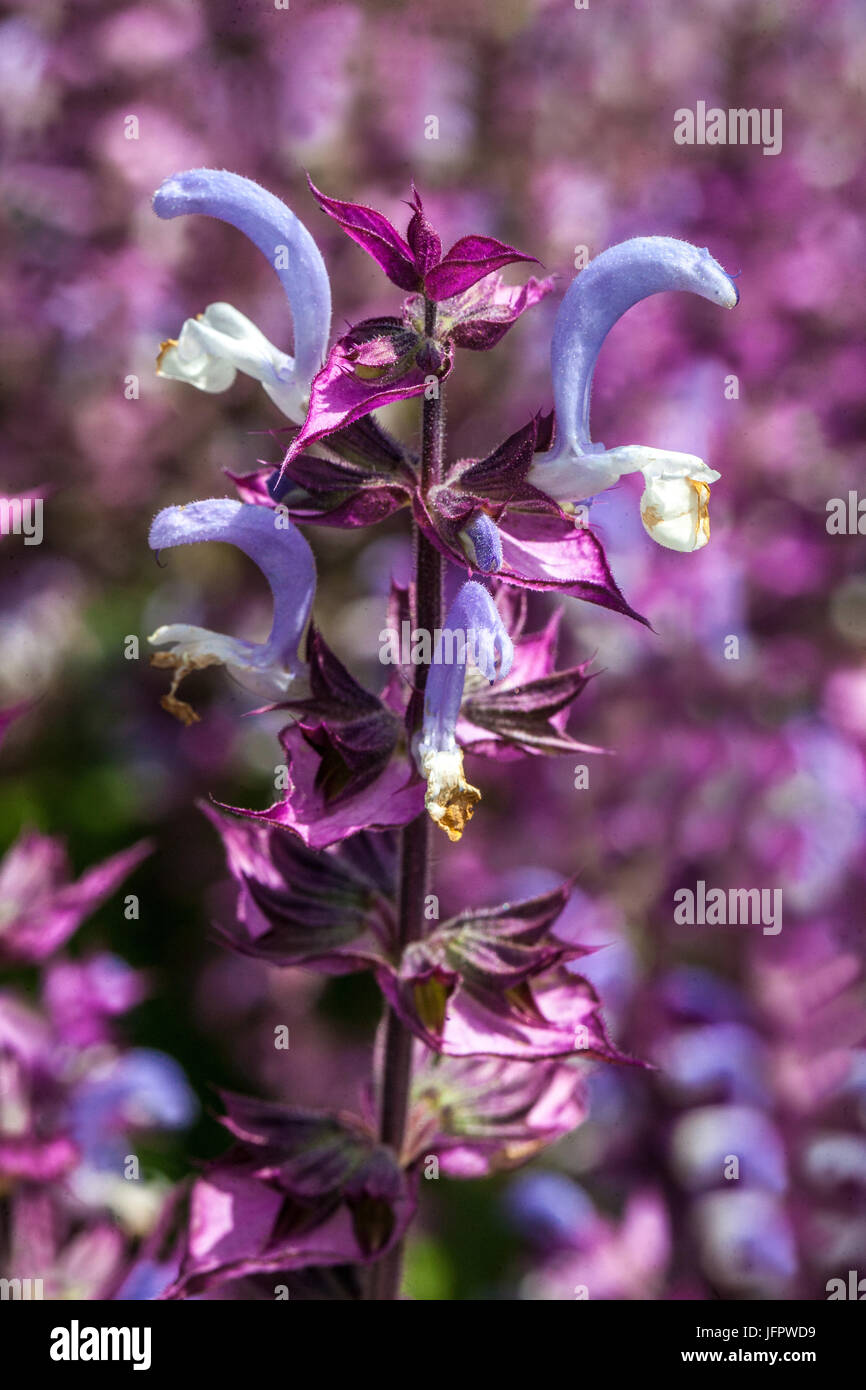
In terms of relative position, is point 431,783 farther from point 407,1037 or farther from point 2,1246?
point 2,1246

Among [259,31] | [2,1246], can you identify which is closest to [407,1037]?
[2,1246]

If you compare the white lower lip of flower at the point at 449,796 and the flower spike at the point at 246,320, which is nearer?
the white lower lip of flower at the point at 449,796

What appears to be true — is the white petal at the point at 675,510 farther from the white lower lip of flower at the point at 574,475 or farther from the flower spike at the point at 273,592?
the flower spike at the point at 273,592

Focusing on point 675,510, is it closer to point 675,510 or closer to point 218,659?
point 675,510

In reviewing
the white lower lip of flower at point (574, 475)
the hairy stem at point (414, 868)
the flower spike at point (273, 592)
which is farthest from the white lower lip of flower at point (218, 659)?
the white lower lip of flower at point (574, 475)

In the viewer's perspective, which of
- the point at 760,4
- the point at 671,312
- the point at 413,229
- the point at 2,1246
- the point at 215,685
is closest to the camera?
the point at 413,229

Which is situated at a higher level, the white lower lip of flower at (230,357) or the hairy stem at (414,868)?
the white lower lip of flower at (230,357)
